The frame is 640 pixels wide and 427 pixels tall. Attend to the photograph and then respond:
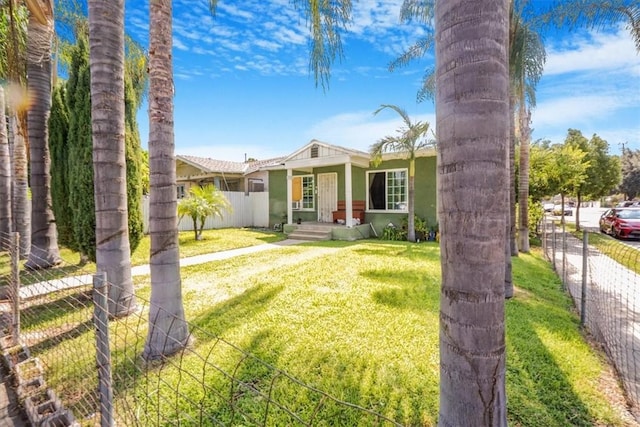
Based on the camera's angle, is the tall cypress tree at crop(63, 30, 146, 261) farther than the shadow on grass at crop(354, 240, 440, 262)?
No

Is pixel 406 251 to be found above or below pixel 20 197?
below

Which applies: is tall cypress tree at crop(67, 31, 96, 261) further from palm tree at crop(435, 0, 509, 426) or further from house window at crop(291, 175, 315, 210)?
house window at crop(291, 175, 315, 210)

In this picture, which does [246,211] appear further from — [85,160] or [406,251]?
[85,160]

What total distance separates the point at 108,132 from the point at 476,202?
4731 millimetres

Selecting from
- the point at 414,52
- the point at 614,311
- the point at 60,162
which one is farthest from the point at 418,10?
the point at 60,162

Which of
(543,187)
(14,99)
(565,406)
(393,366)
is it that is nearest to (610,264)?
(543,187)

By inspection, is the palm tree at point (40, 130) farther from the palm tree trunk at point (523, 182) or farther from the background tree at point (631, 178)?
the background tree at point (631, 178)

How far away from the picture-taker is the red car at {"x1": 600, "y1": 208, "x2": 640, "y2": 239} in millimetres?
14211

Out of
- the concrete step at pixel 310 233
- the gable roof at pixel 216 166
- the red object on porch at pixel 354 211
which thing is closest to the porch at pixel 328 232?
the concrete step at pixel 310 233

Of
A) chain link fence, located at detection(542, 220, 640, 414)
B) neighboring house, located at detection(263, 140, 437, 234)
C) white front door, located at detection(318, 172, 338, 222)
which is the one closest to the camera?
chain link fence, located at detection(542, 220, 640, 414)

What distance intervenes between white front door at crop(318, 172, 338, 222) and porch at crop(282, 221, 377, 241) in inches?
74.1

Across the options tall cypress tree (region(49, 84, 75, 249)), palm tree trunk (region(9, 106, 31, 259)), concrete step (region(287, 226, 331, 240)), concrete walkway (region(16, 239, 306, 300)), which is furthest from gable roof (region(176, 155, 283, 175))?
tall cypress tree (region(49, 84, 75, 249))

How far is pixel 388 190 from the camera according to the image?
14.1 meters

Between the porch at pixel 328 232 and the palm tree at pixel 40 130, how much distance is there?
8.35 m
